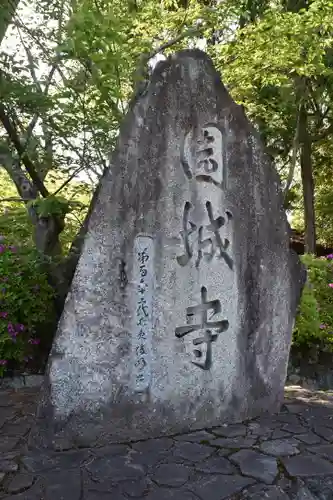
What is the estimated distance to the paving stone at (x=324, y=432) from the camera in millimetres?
4203

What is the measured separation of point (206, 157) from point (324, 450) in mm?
2706

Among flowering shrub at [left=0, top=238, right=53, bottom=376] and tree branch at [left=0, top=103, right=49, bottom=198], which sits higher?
tree branch at [left=0, top=103, right=49, bottom=198]

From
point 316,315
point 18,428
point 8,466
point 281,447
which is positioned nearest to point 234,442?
point 281,447

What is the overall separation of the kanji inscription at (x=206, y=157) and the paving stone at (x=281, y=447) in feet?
7.56

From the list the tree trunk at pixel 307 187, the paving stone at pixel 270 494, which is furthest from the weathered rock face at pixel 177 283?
the tree trunk at pixel 307 187

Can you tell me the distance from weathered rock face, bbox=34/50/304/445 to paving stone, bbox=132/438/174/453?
0.09 m

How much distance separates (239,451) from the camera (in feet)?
12.7

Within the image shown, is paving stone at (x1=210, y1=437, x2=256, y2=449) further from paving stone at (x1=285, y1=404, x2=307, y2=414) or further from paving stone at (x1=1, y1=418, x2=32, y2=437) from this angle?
paving stone at (x1=1, y1=418, x2=32, y2=437)

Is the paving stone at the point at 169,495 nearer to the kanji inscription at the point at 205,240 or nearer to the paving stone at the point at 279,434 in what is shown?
the paving stone at the point at 279,434

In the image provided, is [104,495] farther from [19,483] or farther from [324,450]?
[324,450]

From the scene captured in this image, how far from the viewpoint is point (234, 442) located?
4023 millimetres

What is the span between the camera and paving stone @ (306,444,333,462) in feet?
12.6

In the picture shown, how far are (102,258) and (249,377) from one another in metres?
1.89

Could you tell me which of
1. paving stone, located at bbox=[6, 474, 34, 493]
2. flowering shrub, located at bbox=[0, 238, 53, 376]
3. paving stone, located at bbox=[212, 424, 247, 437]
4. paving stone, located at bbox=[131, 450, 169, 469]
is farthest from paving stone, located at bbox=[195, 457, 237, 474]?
flowering shrub, located at bbox=[0, 238, 53, 376]
